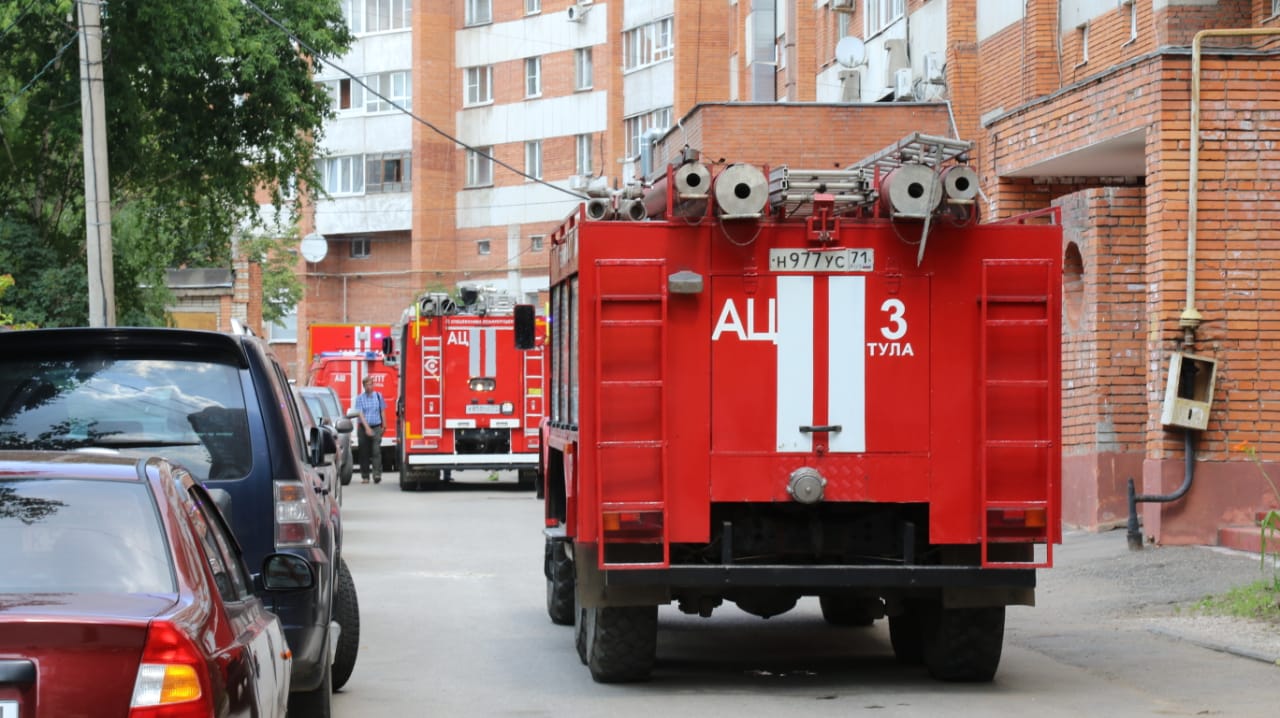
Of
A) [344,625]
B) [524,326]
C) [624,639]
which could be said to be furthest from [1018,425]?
[524,326]

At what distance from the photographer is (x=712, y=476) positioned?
1064cm

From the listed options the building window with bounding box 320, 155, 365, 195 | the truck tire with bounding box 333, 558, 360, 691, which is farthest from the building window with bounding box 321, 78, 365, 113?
the truck tire with bounding box 333, 558, 360, 691

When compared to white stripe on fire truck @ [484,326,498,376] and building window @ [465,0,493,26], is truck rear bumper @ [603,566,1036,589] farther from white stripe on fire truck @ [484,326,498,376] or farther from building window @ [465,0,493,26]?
building window @ [465,0,493,26]

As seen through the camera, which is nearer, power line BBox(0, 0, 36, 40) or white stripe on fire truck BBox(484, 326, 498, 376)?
power line BBox(0, 0, 36, 40)

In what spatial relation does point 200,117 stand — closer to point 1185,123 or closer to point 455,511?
point 455,511

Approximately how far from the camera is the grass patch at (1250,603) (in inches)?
534

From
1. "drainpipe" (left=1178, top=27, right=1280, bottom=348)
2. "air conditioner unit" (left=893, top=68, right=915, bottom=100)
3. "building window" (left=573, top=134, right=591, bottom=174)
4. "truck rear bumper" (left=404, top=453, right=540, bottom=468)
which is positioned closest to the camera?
"drainpipe" (left=1178, top=27, right=1280, bottom=348)

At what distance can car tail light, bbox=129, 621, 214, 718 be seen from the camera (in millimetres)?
4828

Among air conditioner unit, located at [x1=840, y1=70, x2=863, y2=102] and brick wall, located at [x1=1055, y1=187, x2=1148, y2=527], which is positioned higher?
air conditioner unit, located at [x1=840, y1=70, x2=863, y2=102]

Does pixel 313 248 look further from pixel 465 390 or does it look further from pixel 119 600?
pixel 119 600

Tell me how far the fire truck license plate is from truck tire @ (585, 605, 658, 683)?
209cm

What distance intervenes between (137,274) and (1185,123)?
79.9 ft

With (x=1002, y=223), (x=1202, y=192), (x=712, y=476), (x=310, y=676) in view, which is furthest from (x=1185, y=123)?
(x=310, y=676)

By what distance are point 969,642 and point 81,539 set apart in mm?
6665
